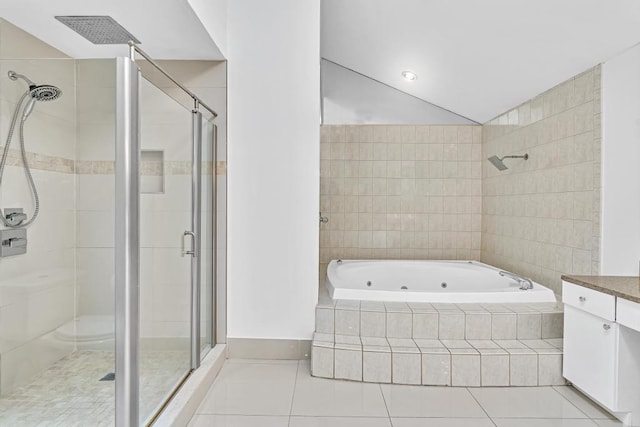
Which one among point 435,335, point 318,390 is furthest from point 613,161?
point 318,390

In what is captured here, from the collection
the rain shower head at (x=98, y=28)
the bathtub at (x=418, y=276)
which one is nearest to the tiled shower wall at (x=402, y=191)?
the bathtub at (x=418, y=276)

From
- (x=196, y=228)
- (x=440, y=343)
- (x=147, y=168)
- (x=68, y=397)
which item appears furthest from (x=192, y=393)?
(x=440, y=343)

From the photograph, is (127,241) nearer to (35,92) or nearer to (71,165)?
(71,165)

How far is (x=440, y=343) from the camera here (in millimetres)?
2688

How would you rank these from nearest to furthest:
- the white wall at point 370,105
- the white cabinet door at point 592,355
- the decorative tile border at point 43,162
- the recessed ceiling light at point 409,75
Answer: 1. the decorative tile border at point 43,162
2. the white cabinet door at point 592,355
3. the recessed ceiling light at point 409,75
4. the white wall at point 370,105

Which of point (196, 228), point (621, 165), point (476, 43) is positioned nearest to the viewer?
point (196, 228)

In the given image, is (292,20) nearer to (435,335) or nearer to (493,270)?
(435,335)

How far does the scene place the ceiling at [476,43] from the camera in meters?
2.52

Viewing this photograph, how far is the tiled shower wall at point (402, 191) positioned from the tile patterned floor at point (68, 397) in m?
3.06

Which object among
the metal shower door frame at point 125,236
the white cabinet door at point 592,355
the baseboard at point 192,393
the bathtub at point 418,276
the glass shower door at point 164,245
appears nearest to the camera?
the metal shower door frame at point 125,236

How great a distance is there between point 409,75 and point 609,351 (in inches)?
114

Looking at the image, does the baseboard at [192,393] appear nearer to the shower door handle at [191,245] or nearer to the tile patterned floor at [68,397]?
the tile patterned floor at [68,397]

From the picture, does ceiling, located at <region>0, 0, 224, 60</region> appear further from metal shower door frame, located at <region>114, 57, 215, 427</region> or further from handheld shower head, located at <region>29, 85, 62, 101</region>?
metal shower door frame, located at <region>114, 57, 215, 427</region>

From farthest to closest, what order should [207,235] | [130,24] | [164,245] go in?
1. [207,235]
2. [130,24]
3. [164,245]
